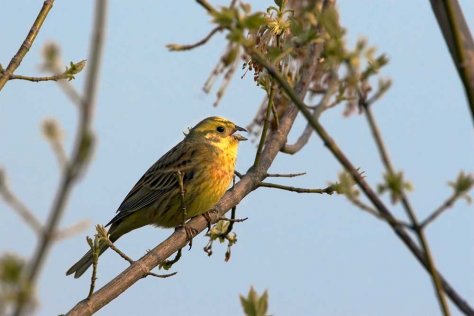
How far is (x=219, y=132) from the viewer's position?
8688 millimetres

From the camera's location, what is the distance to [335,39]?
2127 millimetres

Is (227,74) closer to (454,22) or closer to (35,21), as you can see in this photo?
(35,21)

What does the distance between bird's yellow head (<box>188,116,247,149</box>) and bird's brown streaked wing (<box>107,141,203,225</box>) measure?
18 centimetres

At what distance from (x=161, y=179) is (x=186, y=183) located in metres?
0.71

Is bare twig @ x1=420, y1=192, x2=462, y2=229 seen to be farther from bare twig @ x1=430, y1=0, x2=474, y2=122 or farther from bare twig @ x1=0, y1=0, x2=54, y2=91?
bare twig @ x1=0, y1=0, x2=54, y2=91

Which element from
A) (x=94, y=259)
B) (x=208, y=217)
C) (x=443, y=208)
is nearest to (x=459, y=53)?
(x=443, y=208)

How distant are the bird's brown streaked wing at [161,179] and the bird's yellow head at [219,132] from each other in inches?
7.1

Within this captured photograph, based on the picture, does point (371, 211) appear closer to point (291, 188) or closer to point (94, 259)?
point (94, 259)

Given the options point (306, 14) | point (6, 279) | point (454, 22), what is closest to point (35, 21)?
point (306, 14)

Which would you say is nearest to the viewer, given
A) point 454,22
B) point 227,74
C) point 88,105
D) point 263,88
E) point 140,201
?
point 88,105

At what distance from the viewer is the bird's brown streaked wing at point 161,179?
8203 millimetres

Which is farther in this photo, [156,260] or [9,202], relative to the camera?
[156,260]

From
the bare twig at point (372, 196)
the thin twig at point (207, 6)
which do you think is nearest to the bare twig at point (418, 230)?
the bare twig at point (372, 196)

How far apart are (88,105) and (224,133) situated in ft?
24.2
